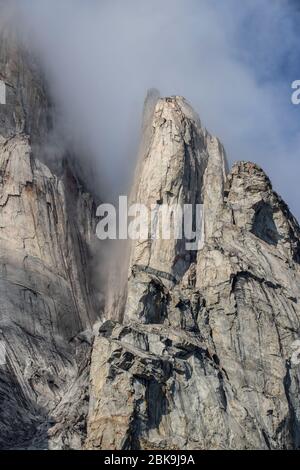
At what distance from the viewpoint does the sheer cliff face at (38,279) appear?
4891 centimetres

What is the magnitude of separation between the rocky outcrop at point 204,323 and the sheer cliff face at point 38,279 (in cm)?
258

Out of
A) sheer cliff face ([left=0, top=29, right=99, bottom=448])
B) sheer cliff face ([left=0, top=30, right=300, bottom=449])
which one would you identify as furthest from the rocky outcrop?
sheer cliff face ([left=0, top=29, right=99, bottom=448])

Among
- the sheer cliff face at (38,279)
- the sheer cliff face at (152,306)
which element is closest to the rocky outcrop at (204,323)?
the sheer cliff face at (152,306)

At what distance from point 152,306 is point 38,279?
25.3 ft

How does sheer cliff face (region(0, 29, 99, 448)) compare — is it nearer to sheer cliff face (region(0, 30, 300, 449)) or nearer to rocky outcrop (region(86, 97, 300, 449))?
sheer cliff face (region(0, 30, 300, 449))

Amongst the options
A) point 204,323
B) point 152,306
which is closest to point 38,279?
point 152,306

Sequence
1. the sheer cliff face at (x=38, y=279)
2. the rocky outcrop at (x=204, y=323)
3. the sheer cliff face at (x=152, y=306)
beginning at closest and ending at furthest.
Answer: the rocky outcrop at (x=204, y=323)
the sheer cliff face at (x=152, y=306)
the sheer cliff face at (x=38, y=279)

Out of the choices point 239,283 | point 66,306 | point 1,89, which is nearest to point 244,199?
point 239,283

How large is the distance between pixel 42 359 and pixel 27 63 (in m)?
21.7

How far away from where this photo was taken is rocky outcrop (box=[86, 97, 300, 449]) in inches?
1816

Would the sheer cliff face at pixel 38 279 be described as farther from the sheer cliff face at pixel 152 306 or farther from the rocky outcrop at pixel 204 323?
the rocky outcrop at pixel 204 323

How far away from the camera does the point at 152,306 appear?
52.9 meters

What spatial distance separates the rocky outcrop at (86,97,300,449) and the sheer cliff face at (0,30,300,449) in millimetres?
73
